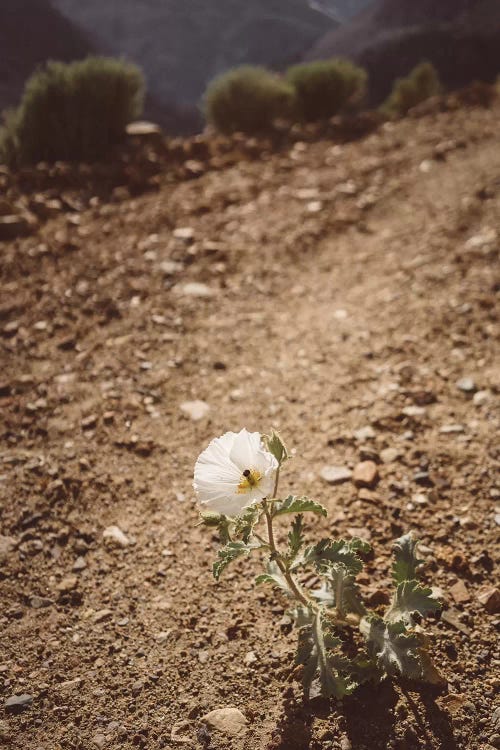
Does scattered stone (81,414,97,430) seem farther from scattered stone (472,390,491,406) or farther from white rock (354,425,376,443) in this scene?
scattered stone (472,390,491,406)

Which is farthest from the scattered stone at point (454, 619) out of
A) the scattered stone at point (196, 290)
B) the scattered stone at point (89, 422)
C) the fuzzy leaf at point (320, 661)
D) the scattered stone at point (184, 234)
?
the scattered stone at point (184, 234)

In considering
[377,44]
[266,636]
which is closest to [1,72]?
[377,44]

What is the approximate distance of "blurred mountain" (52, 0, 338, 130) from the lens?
29.0 metres

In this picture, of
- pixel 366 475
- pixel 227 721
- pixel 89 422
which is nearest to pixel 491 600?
pixel 366 475

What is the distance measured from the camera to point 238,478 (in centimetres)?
124

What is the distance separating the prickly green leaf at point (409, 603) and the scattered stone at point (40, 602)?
1067mm

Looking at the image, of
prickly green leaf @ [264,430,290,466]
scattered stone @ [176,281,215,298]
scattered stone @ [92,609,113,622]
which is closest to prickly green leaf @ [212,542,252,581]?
prickly green leaf @ [264,430,290,466]

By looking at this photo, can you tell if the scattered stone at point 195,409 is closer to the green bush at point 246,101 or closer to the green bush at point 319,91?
the green bush at point 246,101

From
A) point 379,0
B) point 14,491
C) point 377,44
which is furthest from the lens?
point 379,0

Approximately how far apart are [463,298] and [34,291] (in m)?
2.59

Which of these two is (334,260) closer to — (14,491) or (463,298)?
(463,298)

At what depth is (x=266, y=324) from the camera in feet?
10.3

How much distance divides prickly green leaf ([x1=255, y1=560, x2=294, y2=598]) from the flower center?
25 cm

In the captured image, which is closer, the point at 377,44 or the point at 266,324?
the point at 266,324
